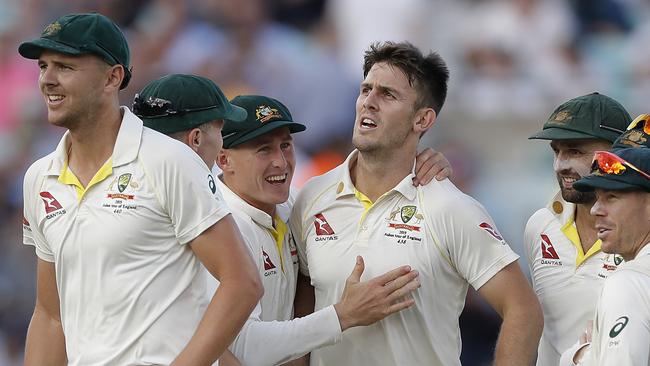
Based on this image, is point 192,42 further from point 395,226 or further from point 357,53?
point 395,226

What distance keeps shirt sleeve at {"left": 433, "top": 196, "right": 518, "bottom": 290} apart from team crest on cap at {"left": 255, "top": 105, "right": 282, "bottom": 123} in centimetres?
86

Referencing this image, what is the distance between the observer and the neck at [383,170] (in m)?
5.15

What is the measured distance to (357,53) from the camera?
9.14m

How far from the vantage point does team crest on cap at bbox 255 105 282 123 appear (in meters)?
5.17

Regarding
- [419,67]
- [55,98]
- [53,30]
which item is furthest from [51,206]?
[419,67]

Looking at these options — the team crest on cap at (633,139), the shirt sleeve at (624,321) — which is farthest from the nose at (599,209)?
the team crest on cap at (633,139)

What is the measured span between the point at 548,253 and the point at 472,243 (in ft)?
1.76

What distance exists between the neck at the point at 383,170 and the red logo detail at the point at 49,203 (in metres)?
1.45

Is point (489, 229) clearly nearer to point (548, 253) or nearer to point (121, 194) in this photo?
point (548, 253)

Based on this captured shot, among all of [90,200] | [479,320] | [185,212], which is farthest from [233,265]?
[479,320]

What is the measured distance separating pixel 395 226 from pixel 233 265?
119 cm

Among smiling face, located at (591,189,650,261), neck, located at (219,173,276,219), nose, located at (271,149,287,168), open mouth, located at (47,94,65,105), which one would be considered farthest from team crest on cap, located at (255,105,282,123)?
smiling face, located at (591,189,650,261)

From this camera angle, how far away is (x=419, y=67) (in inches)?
207

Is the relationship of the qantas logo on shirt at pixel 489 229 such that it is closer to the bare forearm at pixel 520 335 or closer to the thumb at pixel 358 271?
the bare forearm at pixel 520 335
